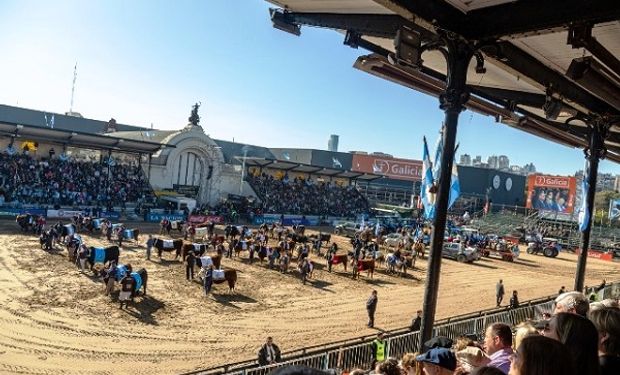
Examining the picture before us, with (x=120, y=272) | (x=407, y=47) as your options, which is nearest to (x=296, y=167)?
(x=120, y=272)

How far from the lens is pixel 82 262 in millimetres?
18031

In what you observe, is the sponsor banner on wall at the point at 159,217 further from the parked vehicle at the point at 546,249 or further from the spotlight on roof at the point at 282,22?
the spotlight on roof at the point at 282,22

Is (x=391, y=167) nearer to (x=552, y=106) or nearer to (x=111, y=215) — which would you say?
(x=111, y=215)

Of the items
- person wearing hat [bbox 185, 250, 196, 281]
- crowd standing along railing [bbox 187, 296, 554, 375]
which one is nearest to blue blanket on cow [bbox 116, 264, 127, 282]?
person wearing hat [bbox 185, 250, 196, 281]

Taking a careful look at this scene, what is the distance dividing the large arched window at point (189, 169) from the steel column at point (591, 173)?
36.9 metres

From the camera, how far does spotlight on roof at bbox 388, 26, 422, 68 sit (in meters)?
6.13

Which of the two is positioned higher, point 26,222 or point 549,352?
point 549,352

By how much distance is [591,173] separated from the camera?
478 inches

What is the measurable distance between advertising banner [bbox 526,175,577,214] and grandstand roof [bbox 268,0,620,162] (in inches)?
1984

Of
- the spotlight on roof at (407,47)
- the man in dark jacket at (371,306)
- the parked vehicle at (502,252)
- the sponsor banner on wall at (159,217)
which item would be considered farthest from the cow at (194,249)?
the parked vehicle at (502,252)

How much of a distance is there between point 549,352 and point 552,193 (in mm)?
60498

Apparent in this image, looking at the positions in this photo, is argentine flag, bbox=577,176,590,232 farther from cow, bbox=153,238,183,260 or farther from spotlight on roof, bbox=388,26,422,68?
cow, bbox=153,238,183,260

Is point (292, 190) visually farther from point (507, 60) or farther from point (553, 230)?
point (507, 60)

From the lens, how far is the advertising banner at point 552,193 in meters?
55.2
